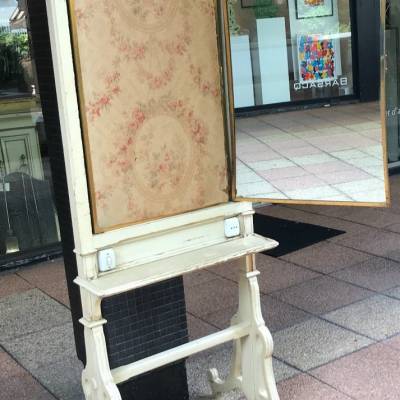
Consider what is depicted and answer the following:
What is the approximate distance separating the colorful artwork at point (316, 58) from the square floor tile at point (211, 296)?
1.74 m

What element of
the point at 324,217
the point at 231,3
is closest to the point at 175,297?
the point at 231,3

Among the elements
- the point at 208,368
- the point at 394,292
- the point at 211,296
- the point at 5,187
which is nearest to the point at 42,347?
the point at 208,368

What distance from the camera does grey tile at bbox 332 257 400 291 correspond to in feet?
16.5

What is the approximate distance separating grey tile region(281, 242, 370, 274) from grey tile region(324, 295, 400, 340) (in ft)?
2.36

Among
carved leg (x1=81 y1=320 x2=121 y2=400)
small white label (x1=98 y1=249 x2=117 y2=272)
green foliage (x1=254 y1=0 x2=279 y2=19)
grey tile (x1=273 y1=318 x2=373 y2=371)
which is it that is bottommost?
grey tile (x1=273 y1=318 x2=373 y2=371)

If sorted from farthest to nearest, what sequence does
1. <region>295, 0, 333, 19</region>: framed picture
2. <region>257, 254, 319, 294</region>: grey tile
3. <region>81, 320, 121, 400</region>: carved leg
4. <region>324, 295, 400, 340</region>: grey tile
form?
1. <region>257, 254, 319, 294</region>: grey tile
2. <region>295, 0, 333, 19</region>: framed picture
3. <region>324, 295, 400, 340</region>: grey tile
4. <region>81, 320, 121, 400</region>: carved leg

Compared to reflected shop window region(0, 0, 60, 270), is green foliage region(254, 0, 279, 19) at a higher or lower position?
higher

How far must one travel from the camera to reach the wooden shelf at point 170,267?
2.63m

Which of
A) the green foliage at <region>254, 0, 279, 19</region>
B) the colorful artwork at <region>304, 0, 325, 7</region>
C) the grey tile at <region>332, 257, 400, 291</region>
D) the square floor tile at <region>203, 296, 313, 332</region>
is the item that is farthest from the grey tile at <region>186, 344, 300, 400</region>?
the colorful artwork at <region>304, 0, 325, 7</region>

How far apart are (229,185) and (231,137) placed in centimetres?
21

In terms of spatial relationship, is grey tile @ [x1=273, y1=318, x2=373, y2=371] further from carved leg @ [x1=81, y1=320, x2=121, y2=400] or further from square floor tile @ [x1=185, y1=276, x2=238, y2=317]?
carved leg @ [x1=81, y1=320, x2=121, y2=400]

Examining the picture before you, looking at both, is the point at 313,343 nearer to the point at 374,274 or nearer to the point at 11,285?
the point at 374,274

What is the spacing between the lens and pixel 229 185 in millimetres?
3107

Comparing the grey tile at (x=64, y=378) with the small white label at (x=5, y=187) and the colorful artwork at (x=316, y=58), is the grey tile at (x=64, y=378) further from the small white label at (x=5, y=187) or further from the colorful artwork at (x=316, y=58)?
the colorful artwork at (x=316, y=58)
